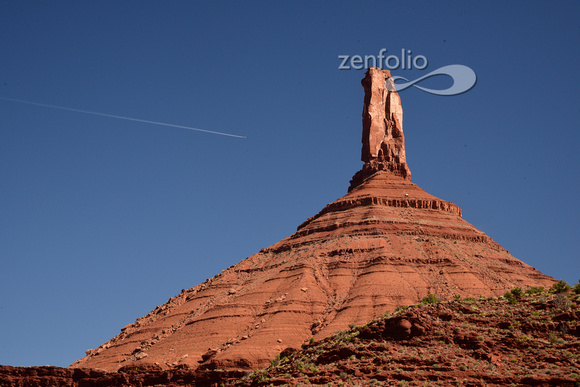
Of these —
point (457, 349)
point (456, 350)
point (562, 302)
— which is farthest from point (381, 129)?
point (456, 350)

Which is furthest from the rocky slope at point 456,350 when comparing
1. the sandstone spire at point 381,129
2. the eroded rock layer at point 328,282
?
the sandstone spire at point 381,129

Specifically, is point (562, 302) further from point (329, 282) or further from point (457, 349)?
point (329, 282)

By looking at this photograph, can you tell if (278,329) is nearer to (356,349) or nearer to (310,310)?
(310,310)

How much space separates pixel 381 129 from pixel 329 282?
4131cm

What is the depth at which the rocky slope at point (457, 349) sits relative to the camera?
40.0 meters

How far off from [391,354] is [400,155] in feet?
287

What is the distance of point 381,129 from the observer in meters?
132

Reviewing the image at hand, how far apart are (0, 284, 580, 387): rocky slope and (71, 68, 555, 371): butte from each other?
34.2 metres

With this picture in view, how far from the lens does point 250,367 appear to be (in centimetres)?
7762

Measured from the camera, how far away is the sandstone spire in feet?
417

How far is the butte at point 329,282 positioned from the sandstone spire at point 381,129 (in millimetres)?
2898

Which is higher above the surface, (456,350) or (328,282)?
(328,282)

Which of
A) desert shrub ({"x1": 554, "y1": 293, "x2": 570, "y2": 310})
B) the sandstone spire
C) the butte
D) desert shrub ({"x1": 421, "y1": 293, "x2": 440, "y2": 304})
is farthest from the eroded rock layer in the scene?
desert shrub ({"x1": 554, "y1": 293, "x2": 570, "y2": 310})

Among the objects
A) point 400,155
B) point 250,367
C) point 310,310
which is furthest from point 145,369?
point 400,155
